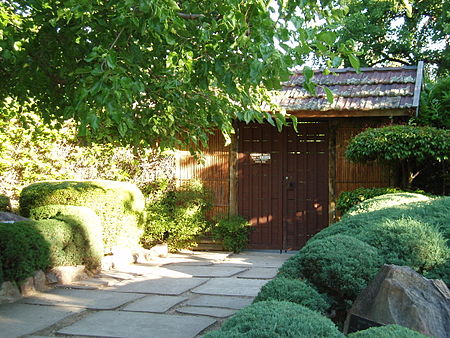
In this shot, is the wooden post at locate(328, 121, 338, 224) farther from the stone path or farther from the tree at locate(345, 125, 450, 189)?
the stone path

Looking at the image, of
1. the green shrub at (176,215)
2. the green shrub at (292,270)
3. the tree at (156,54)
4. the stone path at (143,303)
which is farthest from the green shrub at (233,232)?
the green shrub at (292,270)

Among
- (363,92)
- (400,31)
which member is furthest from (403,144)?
(400,31)

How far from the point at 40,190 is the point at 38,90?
4.33 m

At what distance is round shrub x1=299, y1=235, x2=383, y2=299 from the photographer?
11.3ft

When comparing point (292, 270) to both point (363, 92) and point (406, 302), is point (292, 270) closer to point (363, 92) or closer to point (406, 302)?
point (406, 302)

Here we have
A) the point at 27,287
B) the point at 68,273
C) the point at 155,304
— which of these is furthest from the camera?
the point at 68,273

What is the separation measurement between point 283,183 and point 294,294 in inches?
264

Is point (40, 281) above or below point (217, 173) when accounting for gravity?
below

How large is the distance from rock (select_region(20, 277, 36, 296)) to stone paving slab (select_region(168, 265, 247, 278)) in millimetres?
2283

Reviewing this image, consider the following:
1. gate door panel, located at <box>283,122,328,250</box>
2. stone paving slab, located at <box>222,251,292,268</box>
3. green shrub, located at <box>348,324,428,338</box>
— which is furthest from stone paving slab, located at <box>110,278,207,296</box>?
green shrub, located at <box>348,324,428,338</box>

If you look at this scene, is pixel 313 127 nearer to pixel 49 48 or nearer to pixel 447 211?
pixel 447 211

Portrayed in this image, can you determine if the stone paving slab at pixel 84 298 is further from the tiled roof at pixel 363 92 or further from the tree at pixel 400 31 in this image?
the tree at pixel 400 31

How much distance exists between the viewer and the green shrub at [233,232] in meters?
9.58

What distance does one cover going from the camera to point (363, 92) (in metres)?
9.10
